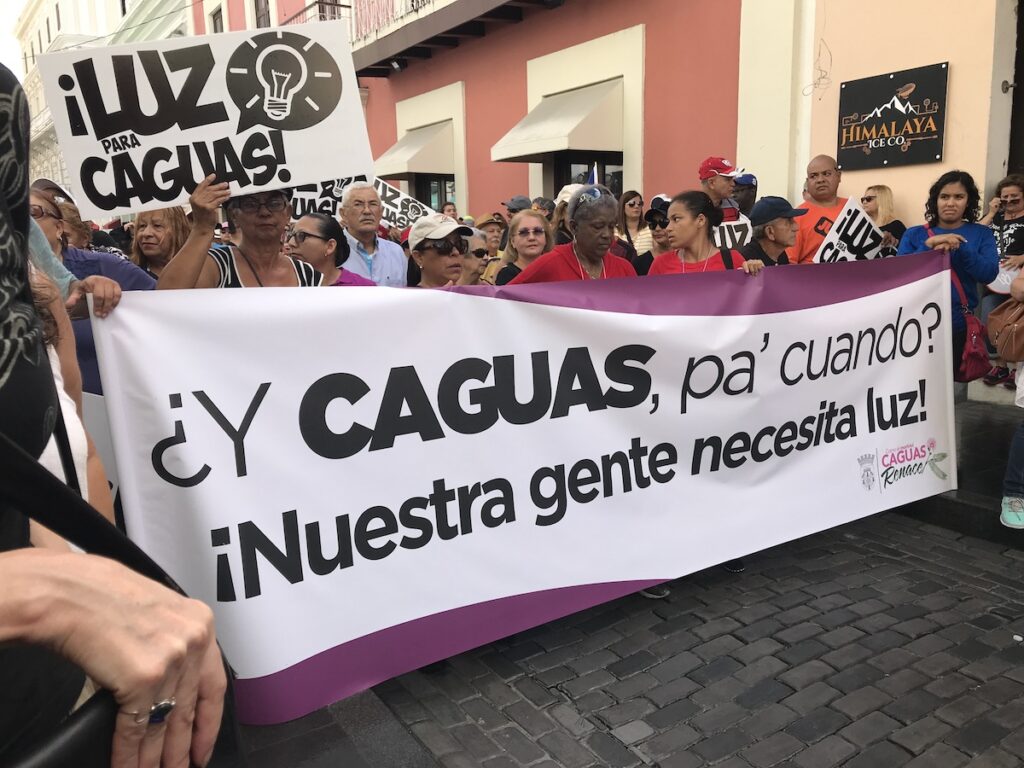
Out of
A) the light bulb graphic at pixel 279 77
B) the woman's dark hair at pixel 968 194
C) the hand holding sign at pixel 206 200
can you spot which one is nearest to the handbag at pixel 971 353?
the woman's dark hair at pixel 968 194

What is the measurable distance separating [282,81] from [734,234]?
3.02 m

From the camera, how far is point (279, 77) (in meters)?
3.06

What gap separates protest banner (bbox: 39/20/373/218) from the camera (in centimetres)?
283

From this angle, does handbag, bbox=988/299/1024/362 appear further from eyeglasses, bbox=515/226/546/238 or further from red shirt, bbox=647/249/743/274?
eyeglasses, bbox=515/226/546/238

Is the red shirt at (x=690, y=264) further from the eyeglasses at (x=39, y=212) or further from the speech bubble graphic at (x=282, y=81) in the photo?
the eyeglasses at (x=39, y=212)

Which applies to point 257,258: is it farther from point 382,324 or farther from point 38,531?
point 38,531

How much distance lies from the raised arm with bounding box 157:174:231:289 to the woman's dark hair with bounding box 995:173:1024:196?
5703 mm

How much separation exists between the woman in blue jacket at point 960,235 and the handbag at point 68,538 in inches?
187

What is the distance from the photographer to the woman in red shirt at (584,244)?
397 centimetres

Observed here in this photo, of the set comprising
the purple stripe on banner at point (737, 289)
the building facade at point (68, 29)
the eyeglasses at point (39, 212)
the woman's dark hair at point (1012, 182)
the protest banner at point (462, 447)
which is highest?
the building facade at point (68, 29)

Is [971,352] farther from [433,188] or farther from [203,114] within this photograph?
[433,188]

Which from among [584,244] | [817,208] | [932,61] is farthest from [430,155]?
[584,244]

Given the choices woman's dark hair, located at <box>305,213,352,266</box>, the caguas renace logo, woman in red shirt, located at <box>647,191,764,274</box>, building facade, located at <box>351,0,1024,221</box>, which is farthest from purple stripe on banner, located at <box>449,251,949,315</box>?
building facade, located at <box>351,0,1024,221</box>

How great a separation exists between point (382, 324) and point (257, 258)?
41.2 inches
